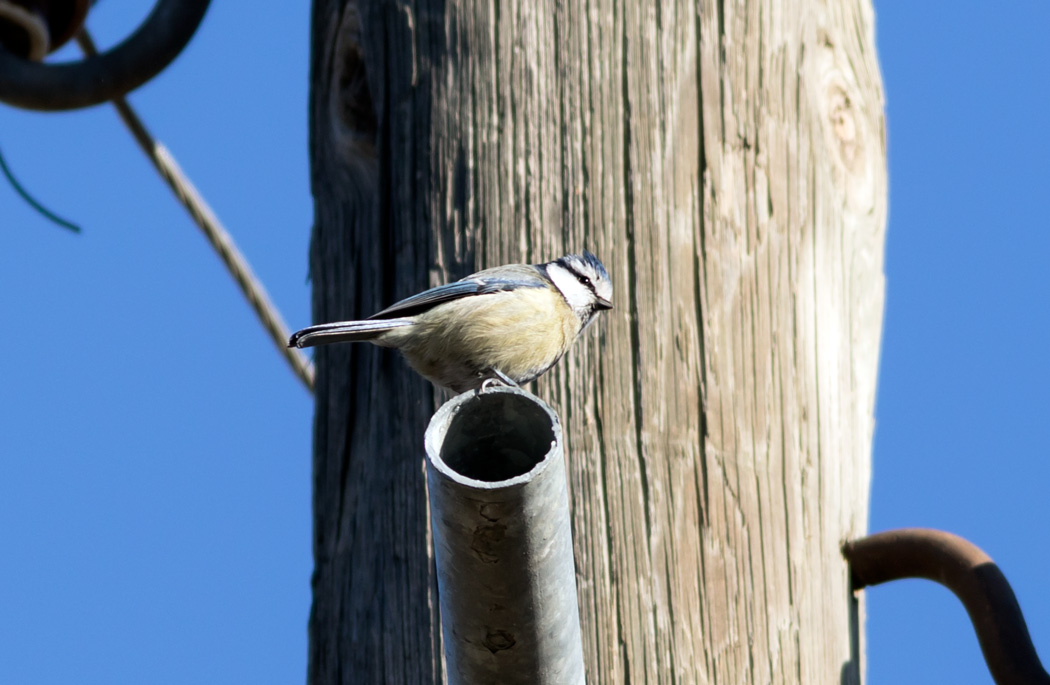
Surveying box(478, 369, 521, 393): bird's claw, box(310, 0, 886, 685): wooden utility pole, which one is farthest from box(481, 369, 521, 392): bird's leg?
box(310, 0, 886, 685): wooden utility pole

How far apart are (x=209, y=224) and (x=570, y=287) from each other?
1849 mm

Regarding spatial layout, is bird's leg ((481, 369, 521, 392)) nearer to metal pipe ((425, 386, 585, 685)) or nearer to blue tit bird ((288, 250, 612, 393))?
blue tit bird ((288, 250, 612, 393))

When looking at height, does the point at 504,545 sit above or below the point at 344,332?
below

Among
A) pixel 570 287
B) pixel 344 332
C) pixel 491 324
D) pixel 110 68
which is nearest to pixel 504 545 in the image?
pixel 344 332

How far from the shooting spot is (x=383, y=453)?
2.19 metres

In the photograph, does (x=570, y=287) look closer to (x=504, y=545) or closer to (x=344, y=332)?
(x=344, y=332)

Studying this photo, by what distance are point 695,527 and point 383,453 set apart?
Answer: 22.7 inches

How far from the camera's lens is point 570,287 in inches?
87.3

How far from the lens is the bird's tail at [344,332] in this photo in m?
2.00

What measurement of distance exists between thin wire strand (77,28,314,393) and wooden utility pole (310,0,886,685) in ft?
4.11

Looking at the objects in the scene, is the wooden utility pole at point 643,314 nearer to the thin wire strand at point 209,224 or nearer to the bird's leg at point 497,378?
the bird's leg at point 497,378

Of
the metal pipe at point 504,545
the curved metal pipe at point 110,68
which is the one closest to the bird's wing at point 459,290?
the metal pipe at point 504,545

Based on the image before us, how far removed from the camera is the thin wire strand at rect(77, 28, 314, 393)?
11.9 feet

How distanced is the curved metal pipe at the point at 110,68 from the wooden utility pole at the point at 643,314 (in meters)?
0.99
